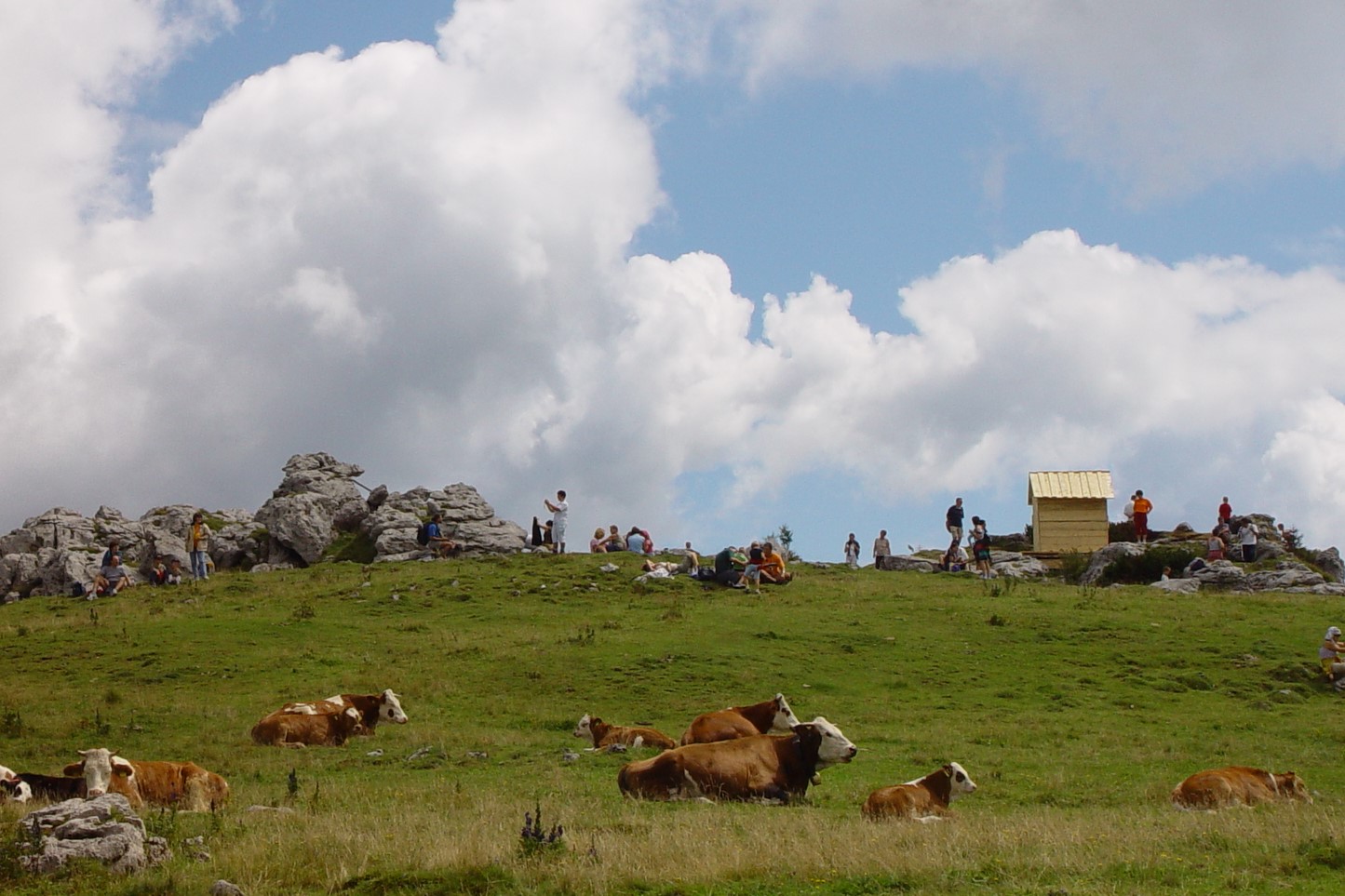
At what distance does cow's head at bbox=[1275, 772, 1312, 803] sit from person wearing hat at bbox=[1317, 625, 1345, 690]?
14.5 meters

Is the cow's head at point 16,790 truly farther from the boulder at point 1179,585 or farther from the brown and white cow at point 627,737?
the boulder at point 1179,585

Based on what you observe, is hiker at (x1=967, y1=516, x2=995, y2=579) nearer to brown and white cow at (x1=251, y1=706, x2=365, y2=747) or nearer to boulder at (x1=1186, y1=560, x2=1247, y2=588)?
boulder at (x1=1186, y1=560, x2=1247, y2=588)

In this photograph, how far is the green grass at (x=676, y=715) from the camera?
1101cm

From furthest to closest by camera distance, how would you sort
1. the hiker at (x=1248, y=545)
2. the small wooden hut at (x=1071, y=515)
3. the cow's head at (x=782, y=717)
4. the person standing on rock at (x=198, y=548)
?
the small wooden hut at (x=1071, y=515) → the hiker at (x=1248, y=545) → the person standing on rock at (x=198, y=548) → the cow's head at (x=782, y=717)

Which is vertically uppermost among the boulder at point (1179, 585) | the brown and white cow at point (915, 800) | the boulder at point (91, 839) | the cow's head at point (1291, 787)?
the boulder at point (1179, 585)

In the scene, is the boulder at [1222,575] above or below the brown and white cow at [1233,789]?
above

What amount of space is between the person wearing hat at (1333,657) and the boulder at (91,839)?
27908 millimetres

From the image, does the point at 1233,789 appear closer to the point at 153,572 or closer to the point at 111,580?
the point at 111,580

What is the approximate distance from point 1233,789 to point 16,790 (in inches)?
603

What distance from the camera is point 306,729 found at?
23281mm

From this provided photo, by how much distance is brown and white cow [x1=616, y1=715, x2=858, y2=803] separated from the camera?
54.4 feet

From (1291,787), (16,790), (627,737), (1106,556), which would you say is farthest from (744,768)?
(1106,556)

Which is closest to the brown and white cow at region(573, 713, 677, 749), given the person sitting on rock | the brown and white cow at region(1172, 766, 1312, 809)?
the brown and white cow at region(1172, 766, 1312, 809)

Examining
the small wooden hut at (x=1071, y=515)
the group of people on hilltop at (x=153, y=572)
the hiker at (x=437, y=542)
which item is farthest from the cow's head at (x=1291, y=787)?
the small wooden hut at (x=1071, y=515)
